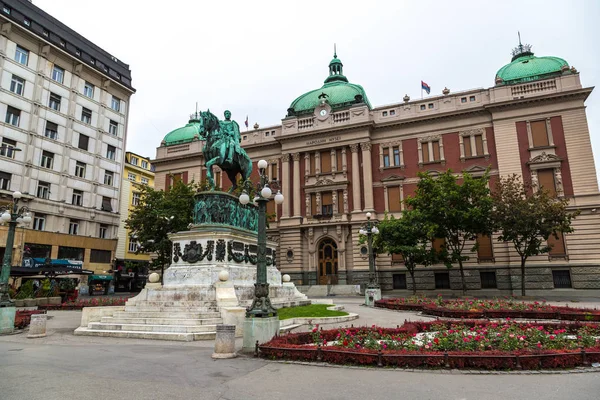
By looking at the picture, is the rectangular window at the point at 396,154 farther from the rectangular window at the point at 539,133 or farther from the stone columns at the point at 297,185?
A: the rectangular window at the point at 539,133

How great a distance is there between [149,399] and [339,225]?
3463 centimetres

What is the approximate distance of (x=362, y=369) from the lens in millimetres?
8031

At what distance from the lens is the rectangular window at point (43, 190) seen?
123 feet

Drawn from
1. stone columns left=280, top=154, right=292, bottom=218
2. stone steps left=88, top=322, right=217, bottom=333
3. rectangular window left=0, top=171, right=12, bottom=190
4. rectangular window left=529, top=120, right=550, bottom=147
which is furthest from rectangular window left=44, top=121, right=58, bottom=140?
rectangular window left=529, top=120, right=550, bottom=147

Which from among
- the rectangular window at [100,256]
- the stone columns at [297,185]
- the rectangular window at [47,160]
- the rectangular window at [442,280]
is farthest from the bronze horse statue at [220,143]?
the rectangular window at [100,256]

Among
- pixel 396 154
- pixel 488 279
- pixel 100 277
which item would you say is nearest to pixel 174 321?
pixel 488 279

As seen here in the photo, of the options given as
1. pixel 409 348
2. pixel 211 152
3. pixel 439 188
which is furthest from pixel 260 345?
pixel 439 188

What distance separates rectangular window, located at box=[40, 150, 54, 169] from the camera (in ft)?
125

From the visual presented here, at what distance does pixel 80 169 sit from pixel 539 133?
4513 centimetres

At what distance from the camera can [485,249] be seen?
35.7 meters

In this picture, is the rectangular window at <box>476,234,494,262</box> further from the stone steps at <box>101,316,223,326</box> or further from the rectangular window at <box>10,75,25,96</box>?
the rectangular window at <box>10,75,25,96</box>

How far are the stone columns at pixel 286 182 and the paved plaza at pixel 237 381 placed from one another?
34.1m

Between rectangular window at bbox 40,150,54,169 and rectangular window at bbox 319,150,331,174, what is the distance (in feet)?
88.4

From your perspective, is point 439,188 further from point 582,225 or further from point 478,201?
point 582,225
